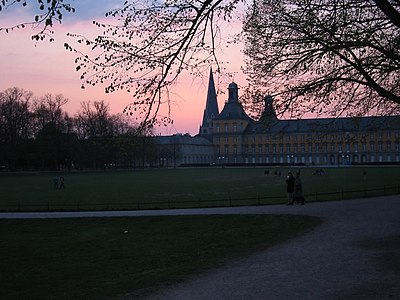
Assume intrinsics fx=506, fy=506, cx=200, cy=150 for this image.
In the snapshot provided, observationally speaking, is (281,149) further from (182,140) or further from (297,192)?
(297,192)

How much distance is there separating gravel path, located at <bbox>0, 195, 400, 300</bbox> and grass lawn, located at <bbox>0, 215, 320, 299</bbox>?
751 mm

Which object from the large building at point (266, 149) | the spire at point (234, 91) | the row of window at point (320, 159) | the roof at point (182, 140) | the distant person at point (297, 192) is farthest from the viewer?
the roof at point (182, 140)

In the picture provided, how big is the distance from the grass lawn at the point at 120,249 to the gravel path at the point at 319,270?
751 millimetres

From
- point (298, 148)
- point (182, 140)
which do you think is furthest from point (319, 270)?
point (182, 140)

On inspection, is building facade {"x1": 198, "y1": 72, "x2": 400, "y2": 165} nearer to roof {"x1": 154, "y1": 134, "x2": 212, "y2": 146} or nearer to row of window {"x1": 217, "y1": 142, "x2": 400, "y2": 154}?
row of window {"x1": 217, "y1": 142, "x2": 400, "y2": 154}

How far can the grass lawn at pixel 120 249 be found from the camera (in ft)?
36.7

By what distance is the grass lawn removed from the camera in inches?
440

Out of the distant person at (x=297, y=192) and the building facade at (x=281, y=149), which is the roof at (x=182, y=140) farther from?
the distant person at (x=297, y=192)

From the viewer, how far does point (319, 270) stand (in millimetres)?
11133

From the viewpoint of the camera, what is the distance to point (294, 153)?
152 metres

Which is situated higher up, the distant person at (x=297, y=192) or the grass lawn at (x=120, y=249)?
the distant person at (x=297, y=192)

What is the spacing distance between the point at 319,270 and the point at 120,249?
6924 mm

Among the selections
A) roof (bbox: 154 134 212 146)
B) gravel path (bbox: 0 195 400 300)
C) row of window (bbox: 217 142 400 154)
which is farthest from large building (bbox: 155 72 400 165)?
gravel path (bbox: 0 195 400 300)

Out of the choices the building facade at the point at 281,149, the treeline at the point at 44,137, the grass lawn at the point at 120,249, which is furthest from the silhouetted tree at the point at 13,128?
the grass lawn at the point at 120,249
